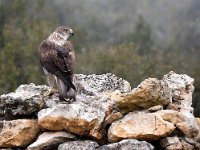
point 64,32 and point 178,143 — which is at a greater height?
point 64,32

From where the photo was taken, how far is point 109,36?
66812 mm

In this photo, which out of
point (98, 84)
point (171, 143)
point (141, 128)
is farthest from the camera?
point (98, 84)

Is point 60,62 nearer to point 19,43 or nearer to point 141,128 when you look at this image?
point 141,128

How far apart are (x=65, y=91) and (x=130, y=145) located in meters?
1.74

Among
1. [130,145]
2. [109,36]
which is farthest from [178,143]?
[109,36]

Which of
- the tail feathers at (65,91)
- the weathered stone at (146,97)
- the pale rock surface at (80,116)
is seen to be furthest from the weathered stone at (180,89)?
the tail feathers at (65,91)

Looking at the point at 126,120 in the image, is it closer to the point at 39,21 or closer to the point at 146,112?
the point at 146,112

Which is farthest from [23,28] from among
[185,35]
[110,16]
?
[110,16]

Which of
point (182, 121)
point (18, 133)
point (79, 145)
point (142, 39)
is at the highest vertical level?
point (142, 39)

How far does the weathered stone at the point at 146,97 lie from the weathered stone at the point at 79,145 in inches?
37.0

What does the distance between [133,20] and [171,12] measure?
5.10 m

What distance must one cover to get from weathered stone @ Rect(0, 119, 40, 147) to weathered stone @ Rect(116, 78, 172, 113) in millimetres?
1424

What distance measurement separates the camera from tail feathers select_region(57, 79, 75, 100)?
10.6 metres

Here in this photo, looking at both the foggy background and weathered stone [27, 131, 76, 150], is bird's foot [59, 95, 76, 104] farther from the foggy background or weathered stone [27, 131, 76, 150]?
the foggy background
